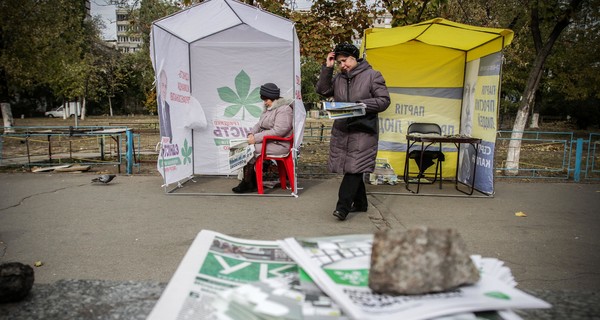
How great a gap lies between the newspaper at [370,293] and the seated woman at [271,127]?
16.5ft

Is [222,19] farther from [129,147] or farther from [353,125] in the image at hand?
[129,147]

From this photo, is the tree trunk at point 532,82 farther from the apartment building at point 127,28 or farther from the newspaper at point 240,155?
the apartment building at point 127,28

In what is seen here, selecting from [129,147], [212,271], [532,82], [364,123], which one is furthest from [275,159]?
[532,82]

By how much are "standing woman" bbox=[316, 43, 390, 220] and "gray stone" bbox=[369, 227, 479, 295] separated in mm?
3725

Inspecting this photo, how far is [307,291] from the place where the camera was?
1365mm

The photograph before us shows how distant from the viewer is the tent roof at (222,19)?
19.9ft

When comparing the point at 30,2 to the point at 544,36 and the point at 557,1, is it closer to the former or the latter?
the point at 557,1

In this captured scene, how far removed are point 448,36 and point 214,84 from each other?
4.25m

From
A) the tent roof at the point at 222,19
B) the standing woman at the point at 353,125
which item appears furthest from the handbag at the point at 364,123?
the tent roof at the point at 222,19

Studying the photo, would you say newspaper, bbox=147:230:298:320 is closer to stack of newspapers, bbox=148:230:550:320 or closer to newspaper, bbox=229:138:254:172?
stack of newspapers, bbox=148:230:550:320

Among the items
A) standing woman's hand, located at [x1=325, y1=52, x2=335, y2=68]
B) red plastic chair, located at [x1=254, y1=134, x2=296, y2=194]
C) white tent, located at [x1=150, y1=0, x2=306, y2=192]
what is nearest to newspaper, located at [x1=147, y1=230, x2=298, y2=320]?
standing woman's hand, located at [x1=325, y1=52, x2=335, y2=68]

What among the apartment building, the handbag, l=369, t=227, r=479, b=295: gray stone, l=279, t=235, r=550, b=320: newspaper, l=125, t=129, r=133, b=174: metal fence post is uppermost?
the apartment building

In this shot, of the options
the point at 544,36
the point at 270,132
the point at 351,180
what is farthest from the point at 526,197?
the point at 544,36

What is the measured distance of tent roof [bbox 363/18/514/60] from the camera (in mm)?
6453
